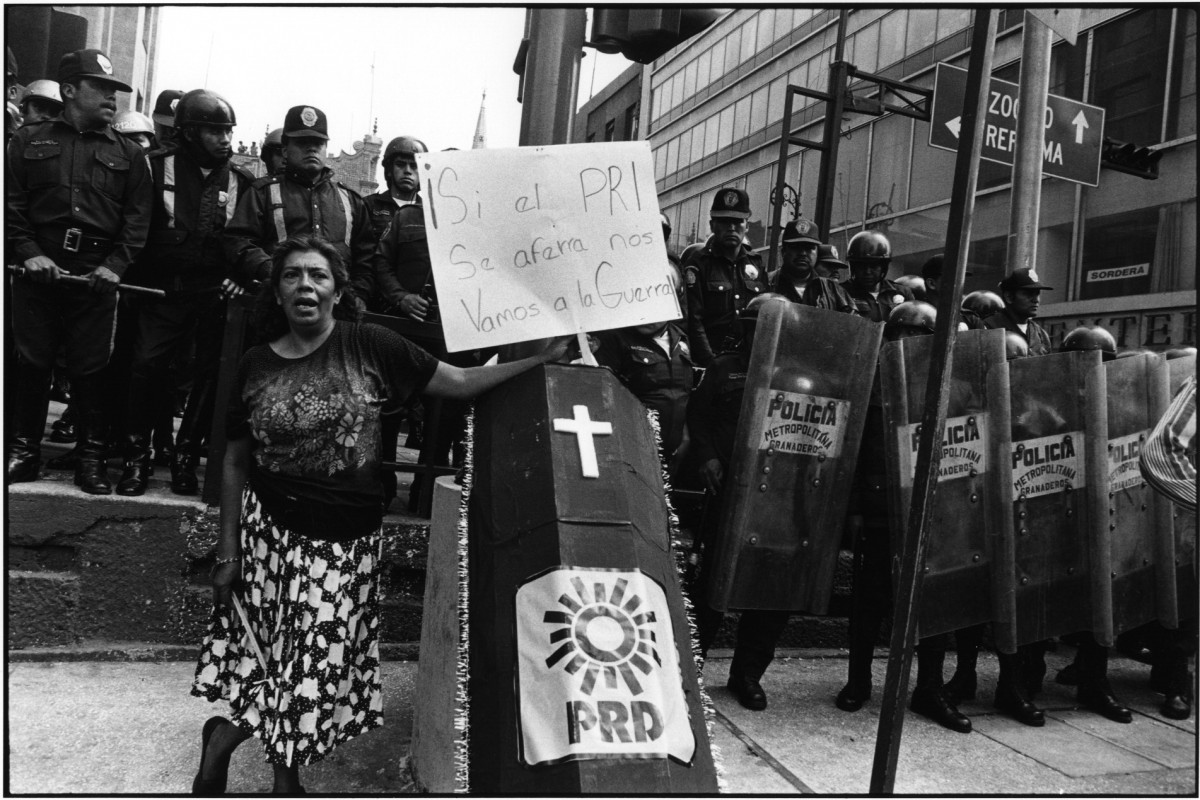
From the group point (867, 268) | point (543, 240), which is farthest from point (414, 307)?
point (867, 268)

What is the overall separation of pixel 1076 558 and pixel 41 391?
204 inches

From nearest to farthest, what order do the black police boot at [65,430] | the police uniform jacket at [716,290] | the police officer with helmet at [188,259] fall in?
the police officer with helmet at [188,259] < the police uniform jacket at [716,290] < the black police boot at [65,430]

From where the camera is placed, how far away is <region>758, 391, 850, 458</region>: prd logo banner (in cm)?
430

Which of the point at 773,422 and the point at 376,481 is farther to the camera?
the point at 773,422

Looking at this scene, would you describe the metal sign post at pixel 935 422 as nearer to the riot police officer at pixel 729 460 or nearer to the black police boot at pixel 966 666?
the riot police officer at pixel 729 460

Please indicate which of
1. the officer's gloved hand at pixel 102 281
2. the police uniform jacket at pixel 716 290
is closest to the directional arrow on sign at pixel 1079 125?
the police uniform jacket at pixel 716 290

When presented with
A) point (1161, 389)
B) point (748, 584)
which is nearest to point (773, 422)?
point (748, 584)

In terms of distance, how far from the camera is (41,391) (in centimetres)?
450

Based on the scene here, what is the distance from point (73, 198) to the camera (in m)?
4.45

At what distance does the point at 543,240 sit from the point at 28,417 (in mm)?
3053

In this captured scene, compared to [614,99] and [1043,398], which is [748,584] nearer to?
[1043,398]

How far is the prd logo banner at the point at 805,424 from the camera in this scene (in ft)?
14.1

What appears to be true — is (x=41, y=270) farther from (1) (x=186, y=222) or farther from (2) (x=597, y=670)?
(2) (x=597, y=670)

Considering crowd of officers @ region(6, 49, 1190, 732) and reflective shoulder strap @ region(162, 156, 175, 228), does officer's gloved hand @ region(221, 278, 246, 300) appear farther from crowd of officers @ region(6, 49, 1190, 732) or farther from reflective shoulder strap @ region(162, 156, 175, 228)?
reflective shoulder strap @ region(162, 156, 175, 228)
